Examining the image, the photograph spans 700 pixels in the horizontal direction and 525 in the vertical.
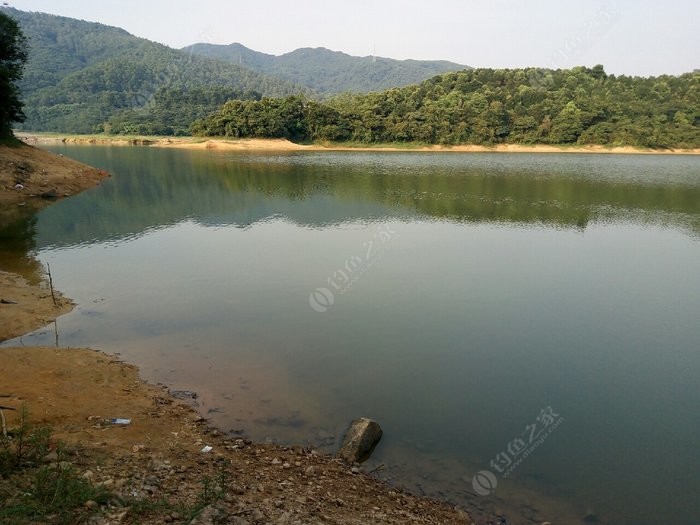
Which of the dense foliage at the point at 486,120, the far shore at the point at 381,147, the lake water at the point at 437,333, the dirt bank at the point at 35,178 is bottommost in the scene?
the lake water at the point at 437,333

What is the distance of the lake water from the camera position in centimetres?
830

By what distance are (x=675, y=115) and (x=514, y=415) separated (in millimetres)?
109283

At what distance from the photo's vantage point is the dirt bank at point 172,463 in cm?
595

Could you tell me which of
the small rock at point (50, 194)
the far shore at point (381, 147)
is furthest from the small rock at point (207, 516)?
the far shore at point (381, 147)

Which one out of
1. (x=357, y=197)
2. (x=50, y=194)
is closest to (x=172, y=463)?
(x=357, y=197)

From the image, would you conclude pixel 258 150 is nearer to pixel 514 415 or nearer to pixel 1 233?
pixel 1 233

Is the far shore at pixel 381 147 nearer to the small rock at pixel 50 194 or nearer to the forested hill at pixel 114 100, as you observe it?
the forested hill at pixel 114 100

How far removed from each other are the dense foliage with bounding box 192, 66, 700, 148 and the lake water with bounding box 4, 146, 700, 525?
66357 millimetres

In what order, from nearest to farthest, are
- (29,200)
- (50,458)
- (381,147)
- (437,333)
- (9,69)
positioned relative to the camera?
(50,458) < (437,333) < (29,200) < (9,69) < (381,147)

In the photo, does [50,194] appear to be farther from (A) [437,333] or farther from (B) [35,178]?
(A) [437,333]

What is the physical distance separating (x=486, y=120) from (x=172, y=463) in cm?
9706

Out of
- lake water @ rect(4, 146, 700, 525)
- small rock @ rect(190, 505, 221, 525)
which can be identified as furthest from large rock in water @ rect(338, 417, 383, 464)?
small rock @ rect(190, 505, 221, 525)

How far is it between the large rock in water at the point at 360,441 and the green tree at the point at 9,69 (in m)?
38.8

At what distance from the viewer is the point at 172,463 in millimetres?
7098
